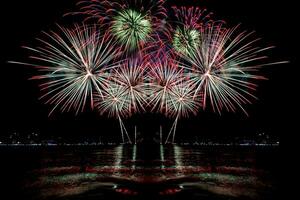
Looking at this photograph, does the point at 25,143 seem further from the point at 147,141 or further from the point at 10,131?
the point at 147,141

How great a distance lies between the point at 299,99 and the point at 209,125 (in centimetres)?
10973

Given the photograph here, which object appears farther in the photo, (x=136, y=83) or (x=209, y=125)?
(x=209, y=125)

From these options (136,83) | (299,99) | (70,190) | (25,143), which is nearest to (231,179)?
(70,190)

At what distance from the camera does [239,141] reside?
6009 inches

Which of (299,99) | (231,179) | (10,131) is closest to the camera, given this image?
(231,179)

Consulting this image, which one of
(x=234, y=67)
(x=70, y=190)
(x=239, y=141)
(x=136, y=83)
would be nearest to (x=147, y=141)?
(x=136, y=83)

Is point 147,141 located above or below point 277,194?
above

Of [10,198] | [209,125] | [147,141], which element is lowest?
[10,198]

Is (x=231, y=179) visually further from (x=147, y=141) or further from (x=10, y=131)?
(x=10, y=131)

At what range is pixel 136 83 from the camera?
26125 mm

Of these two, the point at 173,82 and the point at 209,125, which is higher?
the point at 209,125

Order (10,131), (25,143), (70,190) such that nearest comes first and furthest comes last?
(70,190) → (10,131) → (25,143)

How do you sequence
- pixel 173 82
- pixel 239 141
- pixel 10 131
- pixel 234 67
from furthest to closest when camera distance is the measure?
1. pixel 239 141
2. pixel 10 131
3. pixel 173 82
4. pixel 234 67

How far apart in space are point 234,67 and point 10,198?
16.0 meters
